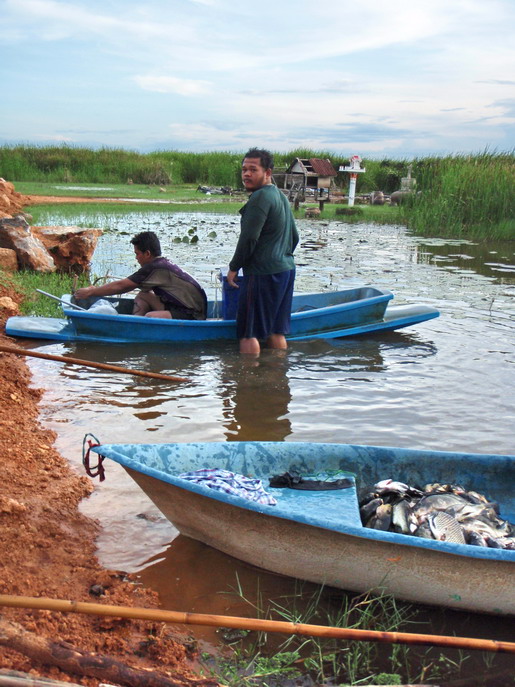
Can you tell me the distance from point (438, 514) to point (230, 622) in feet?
4.52

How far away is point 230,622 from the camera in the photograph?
230 centimetres

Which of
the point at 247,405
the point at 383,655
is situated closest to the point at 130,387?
the point at 247,405

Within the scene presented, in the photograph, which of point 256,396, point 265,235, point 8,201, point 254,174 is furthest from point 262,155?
point 8,201

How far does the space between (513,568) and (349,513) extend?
32.5 inches

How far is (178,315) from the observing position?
7223 millimetres

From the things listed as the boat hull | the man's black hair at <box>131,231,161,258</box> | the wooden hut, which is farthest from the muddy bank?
the wooden hut

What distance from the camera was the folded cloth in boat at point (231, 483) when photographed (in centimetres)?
338

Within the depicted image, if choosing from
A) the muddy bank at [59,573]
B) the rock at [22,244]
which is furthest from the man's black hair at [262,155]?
the rock at [22,244]

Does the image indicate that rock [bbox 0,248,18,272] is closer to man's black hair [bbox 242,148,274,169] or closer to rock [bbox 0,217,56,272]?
rock [bbox 0,217,56,272]

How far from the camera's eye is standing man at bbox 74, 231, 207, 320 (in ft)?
22.4

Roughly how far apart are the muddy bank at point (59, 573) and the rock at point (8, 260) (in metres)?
5.41

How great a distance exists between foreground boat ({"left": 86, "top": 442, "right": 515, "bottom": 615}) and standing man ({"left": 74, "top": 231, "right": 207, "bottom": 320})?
3.46 meters

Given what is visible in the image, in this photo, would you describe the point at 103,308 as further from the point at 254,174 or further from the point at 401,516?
the point at 401,516

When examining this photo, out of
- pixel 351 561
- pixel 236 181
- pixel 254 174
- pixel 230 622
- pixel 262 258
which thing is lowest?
pixel 351 561
